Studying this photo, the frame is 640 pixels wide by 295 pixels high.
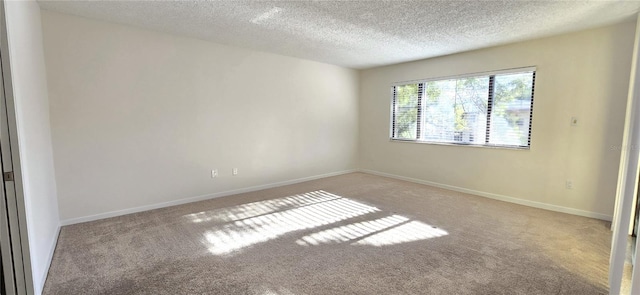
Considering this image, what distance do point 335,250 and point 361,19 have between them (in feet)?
8.10

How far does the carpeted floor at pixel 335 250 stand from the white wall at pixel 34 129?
263 mm

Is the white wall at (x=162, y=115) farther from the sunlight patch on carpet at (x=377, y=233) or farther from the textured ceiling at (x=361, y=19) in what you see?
the sunlight patch on carpet at (x=377, y=233)

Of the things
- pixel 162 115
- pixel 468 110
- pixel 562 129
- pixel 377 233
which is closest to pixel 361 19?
pixel 377 233

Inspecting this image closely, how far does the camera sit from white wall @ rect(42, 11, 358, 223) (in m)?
3.24

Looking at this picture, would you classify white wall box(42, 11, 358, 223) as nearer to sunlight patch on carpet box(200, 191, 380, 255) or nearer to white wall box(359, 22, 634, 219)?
sunlight patch on carpet box(200, 191, 380, 255)

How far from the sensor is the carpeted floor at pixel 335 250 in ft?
6.94

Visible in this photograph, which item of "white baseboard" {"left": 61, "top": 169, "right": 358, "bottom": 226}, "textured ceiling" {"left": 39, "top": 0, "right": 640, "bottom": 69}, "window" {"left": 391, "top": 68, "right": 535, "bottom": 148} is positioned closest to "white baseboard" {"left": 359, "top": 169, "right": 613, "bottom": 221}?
"window" {"left": 391, "top": 68, "right": 535, "bottom": 148}

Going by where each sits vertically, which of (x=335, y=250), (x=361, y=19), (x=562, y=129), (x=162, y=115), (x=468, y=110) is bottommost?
(x=335, y=250)

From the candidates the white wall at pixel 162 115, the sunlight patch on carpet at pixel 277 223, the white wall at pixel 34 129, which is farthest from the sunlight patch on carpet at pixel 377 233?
the white wall at pixel 162 115

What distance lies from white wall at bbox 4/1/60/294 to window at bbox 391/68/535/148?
5.21m

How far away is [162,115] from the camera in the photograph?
384 cm

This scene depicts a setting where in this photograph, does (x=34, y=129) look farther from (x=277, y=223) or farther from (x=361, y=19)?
(x=361, y=19)

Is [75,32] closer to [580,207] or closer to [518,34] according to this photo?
[518,34]

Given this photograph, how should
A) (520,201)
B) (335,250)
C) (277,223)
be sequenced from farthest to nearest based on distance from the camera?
(520,201) < (277,223) < (335,250)
